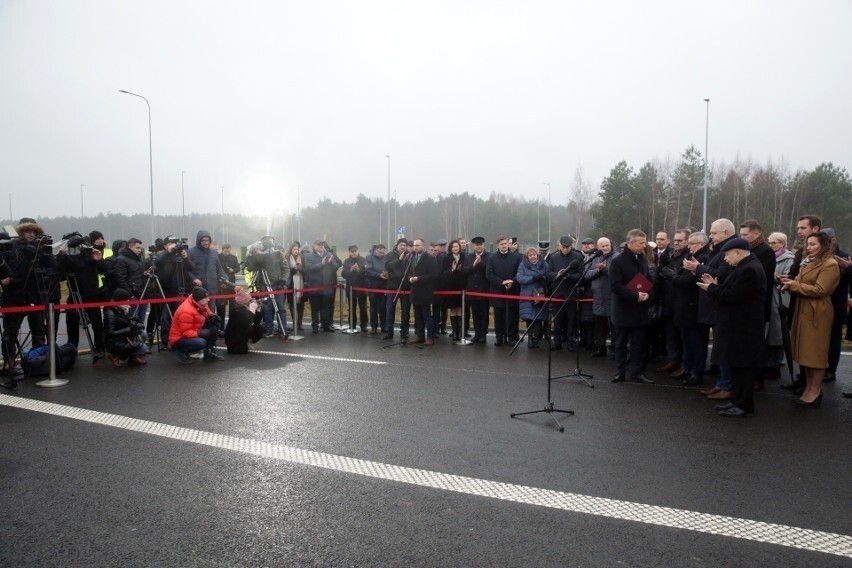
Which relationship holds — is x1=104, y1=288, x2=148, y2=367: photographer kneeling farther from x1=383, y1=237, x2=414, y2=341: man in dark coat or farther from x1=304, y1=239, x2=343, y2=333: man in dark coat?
x1=383, y1=237, x2=414, y2=341: man in dark coat

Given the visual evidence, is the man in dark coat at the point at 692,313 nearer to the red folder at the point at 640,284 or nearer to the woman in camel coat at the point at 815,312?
the red folder at the point at 640,284

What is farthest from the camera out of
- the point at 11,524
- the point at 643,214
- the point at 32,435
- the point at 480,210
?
the point at 480,210

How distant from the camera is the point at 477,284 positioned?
12180mm

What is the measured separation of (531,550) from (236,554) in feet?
5.86

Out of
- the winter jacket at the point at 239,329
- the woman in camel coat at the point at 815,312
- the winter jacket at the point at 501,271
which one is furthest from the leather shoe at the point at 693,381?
the winter jacket at the point at 239,329

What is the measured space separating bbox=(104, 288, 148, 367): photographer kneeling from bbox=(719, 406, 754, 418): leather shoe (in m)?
8.60

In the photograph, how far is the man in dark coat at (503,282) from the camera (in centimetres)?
1189

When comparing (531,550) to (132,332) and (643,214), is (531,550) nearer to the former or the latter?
(132,332)

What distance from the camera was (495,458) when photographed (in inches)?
201

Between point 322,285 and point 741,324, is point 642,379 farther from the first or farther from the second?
point 322,285

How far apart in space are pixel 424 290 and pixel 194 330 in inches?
177

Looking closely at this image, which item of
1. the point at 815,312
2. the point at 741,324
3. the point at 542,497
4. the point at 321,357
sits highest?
the point at 815,312

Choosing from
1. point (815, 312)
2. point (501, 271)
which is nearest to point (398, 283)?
point (501, 271)

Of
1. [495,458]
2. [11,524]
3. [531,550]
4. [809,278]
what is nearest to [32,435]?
[11,524]
